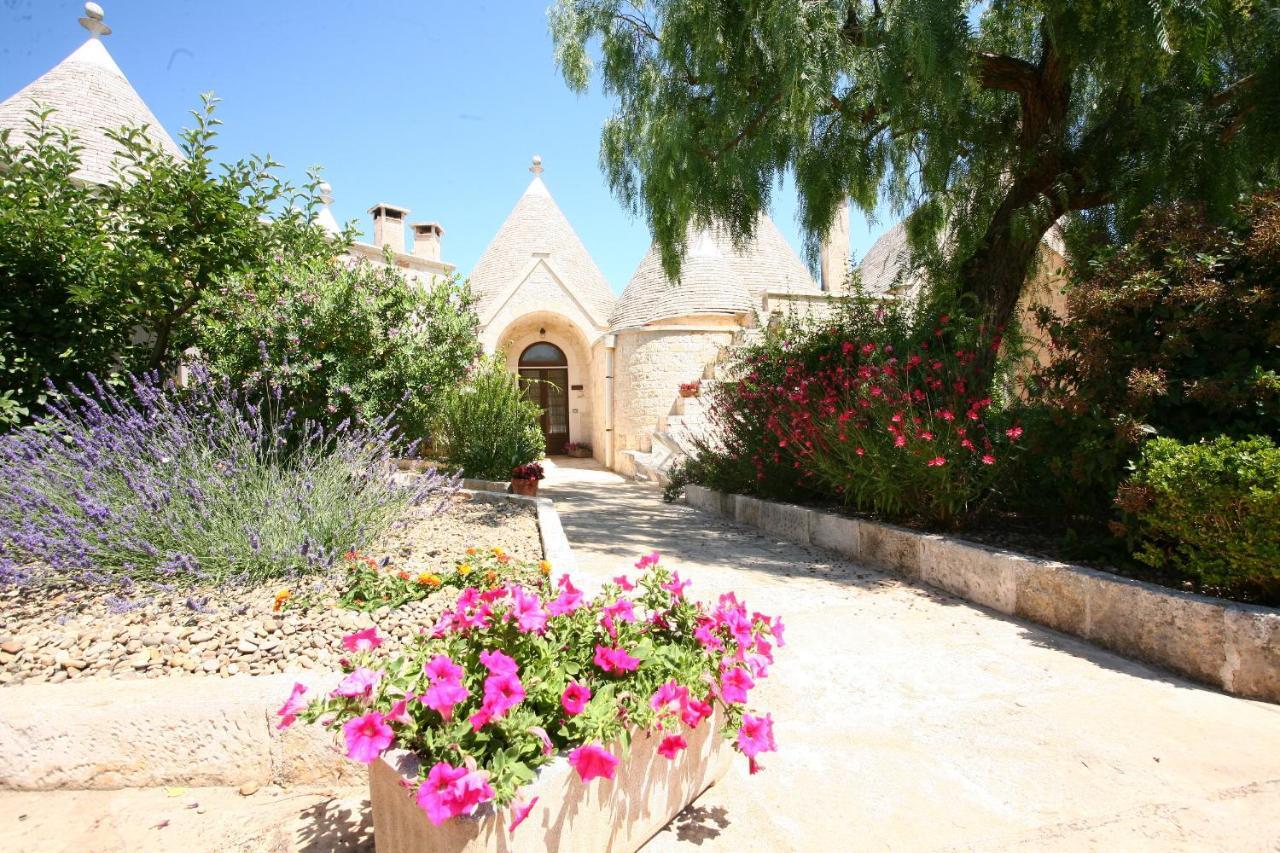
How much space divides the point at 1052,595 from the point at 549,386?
51.9 ft

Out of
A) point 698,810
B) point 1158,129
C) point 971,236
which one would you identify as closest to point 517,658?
point 698,810

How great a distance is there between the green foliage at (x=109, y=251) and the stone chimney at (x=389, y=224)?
1506 cm

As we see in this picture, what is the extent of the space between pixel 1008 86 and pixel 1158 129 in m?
1.18

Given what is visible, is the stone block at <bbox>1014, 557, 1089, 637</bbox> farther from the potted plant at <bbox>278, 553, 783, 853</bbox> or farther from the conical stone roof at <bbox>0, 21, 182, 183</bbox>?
the conical stone roof at <bbox>0, 21, 182, 183</bbox>

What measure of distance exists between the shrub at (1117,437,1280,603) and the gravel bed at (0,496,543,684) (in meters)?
3.30

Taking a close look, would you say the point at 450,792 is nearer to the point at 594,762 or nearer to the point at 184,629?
the point at 594,762

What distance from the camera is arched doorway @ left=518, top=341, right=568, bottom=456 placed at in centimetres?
1817

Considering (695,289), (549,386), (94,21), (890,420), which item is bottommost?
(890,420)

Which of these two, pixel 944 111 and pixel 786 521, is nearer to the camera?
pixel 944 111

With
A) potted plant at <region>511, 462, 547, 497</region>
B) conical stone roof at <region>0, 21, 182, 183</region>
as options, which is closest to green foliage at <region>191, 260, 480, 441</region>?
potted plant at <region>511, 462, 547, 497</region>

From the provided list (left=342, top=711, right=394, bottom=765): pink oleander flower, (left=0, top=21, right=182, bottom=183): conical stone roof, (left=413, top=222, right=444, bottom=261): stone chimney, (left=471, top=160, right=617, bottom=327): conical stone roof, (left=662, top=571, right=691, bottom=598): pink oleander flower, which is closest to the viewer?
(left=342, top=711, right=394, bottom=765): pink oleander flower

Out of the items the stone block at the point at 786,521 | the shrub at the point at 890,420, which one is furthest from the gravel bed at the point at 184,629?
the stone block at the point at 786,521

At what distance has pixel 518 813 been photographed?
4.51 feet

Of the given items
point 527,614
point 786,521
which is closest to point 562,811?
point 527,614
